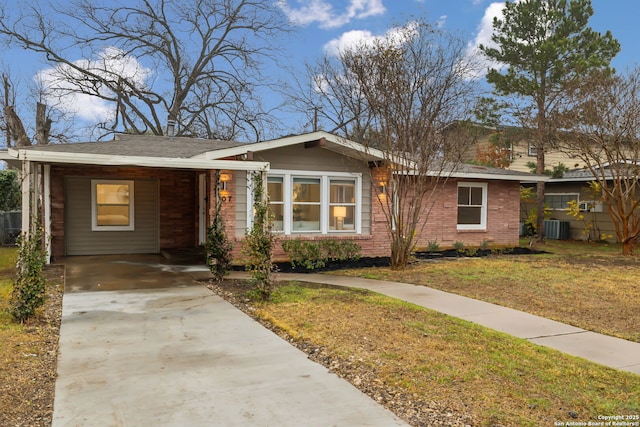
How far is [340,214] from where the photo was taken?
11.7 metres

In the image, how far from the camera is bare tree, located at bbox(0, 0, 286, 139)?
23359mm

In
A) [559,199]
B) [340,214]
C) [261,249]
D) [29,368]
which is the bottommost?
[29,368]

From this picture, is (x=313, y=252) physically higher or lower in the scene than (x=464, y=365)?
higher

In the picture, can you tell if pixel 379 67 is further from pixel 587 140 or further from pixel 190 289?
pixel 587 140

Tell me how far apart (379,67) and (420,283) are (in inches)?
173

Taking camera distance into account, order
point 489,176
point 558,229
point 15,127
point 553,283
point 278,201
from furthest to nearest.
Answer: point 15,127, point 558,229, point 489,176, point 278,201, point 553,283

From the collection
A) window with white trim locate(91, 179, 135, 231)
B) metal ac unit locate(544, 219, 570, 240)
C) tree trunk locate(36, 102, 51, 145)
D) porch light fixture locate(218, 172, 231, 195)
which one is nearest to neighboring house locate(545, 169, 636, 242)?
metal ac unit locate(544, 219, 570, 240)

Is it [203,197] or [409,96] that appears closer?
[409,96]

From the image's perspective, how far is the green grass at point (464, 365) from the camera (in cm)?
349

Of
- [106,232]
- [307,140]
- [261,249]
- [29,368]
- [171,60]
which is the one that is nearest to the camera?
[29,368]

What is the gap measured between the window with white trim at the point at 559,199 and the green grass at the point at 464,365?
15805 millimetres

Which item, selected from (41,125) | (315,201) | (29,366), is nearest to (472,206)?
(315,201)

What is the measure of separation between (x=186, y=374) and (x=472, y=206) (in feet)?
39.7

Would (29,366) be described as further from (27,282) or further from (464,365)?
(464,365)
